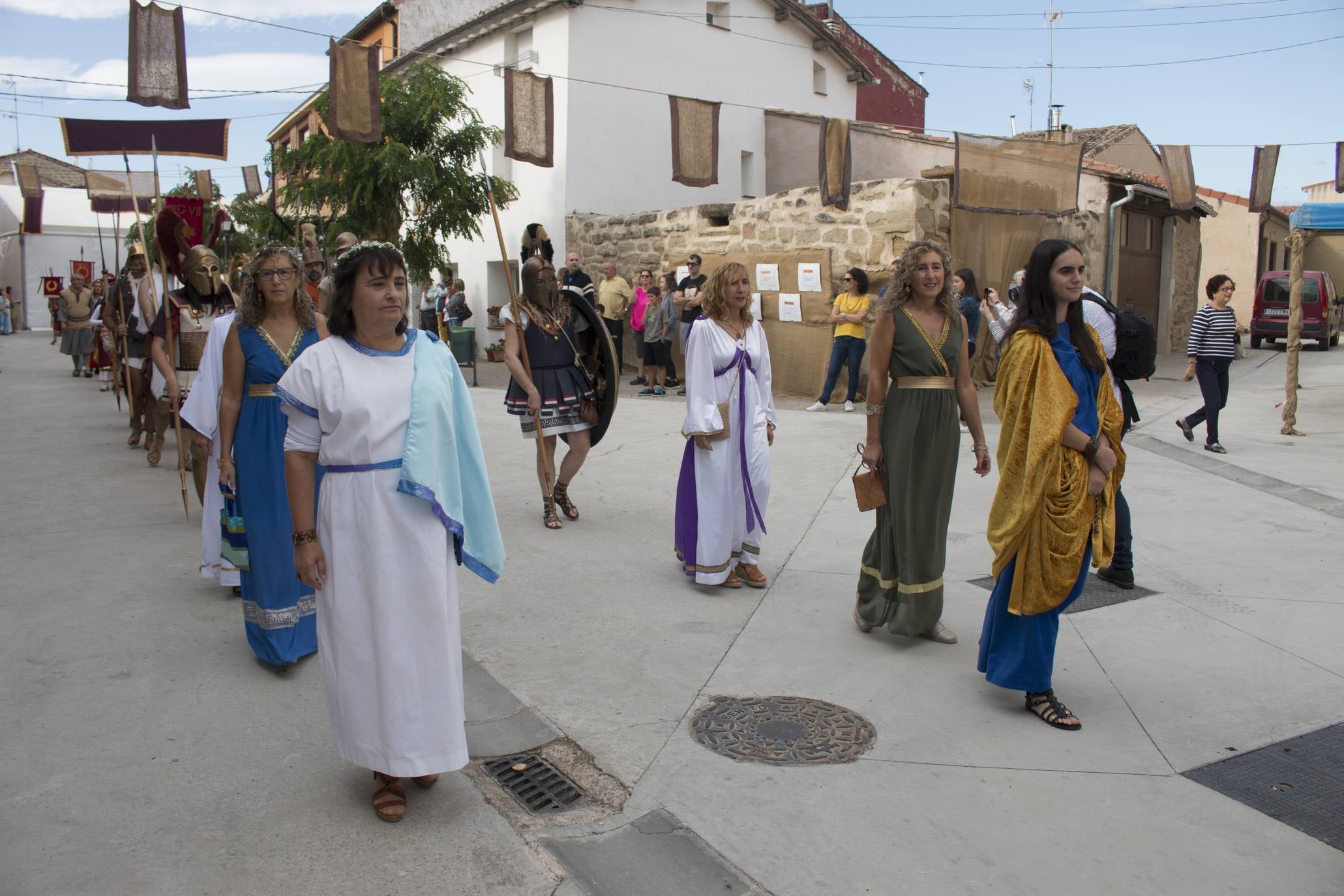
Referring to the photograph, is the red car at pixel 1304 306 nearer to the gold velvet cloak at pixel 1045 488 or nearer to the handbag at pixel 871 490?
the handbag at pixel 871 490

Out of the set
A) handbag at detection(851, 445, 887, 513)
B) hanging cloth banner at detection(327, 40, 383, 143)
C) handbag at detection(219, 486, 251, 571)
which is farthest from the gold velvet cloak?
hanging cloth banner at detection(327, 40, 383, 143)

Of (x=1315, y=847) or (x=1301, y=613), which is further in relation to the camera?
(x=1301, y=613)

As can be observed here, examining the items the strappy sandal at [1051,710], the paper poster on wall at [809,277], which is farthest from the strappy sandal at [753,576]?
the paper poster on wall at [809,277]

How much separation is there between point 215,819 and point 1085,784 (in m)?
2.75

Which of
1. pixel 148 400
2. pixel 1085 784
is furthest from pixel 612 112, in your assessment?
pixel 1085 784

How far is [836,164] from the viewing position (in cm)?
1356

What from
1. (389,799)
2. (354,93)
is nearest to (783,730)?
(389,799)

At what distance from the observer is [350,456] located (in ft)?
9.90

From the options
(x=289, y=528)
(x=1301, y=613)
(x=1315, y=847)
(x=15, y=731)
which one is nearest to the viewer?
(x=1315, y=847)

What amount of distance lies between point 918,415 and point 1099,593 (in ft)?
5.77

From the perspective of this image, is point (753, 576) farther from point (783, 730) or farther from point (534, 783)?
point (534, 783)

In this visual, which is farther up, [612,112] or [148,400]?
[612,112]

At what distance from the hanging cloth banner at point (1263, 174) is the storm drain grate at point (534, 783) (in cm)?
1682

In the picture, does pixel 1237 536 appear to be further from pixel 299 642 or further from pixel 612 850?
pixel 299 642
